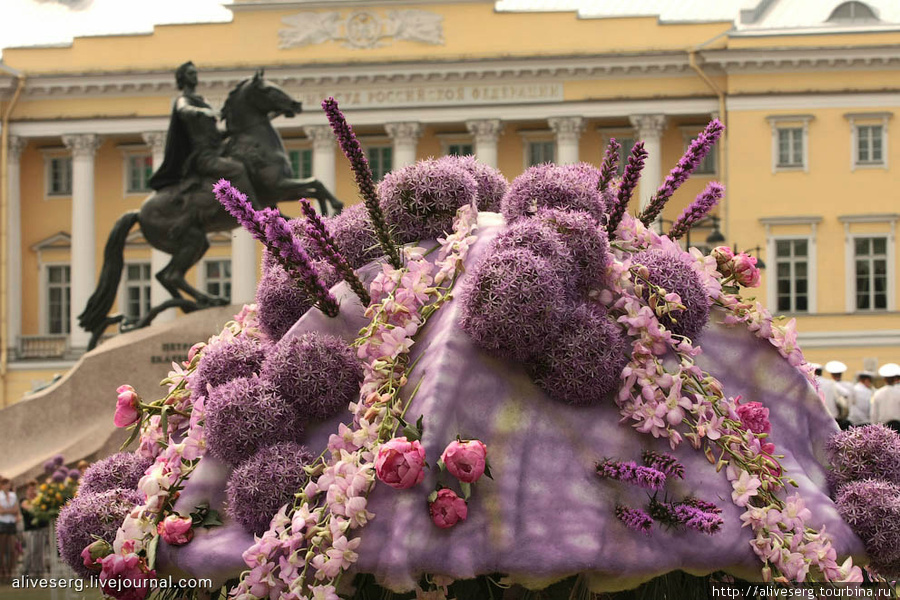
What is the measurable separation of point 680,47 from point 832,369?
27.7 metres

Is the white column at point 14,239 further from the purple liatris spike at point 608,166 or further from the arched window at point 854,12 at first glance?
the purple liatris spike at point 608,166

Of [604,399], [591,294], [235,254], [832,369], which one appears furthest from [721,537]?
[235,254]

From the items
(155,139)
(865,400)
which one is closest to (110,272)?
(865,400)

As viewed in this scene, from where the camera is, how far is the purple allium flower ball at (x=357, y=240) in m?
3.66

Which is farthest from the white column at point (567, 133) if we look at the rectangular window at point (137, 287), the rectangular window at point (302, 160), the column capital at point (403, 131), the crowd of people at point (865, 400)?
the crowd of people at point (865, 400)

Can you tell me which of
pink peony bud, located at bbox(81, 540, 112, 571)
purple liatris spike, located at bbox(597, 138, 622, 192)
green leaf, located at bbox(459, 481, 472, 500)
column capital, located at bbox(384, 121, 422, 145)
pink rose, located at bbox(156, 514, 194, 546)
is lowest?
pink peony bud, located at bbox(81, 540, 112, 571)

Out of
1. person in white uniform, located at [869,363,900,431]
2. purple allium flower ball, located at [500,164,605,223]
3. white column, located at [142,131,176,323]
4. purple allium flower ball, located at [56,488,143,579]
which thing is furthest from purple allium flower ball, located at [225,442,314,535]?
white column, located at [142,131,176,323]

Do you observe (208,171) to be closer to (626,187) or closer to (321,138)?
(626,187)

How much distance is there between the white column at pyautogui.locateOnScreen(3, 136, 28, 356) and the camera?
4688 cm

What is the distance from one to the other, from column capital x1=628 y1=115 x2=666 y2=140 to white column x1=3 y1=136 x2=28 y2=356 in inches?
737

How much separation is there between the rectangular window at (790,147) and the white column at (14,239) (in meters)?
22.8

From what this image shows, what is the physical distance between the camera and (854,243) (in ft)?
147

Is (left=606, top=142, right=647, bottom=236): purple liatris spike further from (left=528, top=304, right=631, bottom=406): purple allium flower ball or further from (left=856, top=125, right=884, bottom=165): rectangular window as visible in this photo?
(left=856, top=125, right=884, bottom=165): rectangular window

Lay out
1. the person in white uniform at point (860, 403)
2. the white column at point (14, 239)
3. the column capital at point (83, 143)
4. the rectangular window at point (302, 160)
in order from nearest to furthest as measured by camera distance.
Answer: the person in white uniform at point (860, 403)
the white column at point (14, 239)
the column capital at point (83, 143)
the rectangular window at point (302, 160)
